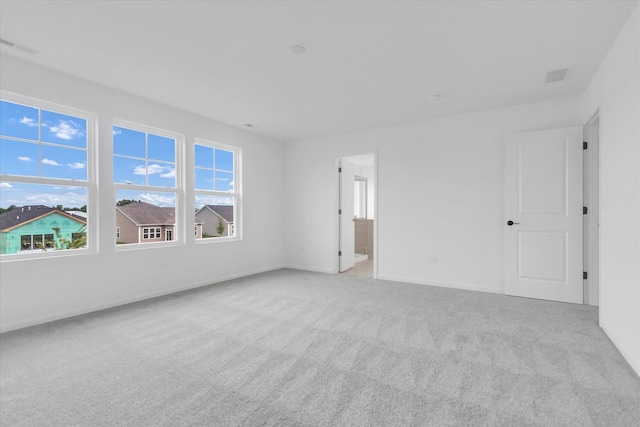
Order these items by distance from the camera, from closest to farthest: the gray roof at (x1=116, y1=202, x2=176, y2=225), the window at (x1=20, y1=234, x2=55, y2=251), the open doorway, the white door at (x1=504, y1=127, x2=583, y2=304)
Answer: the window at (x1=20, y1=234, x2=55, y2=251) → the white door at (x1=504, y1=127, x2=583, y2=304) → the gray roof at (x1=116, y1=202, x2=176, y2=225) → the open doorway

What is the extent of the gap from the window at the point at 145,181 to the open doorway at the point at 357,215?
9.35 feet

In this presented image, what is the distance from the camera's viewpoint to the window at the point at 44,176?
296 centimetres

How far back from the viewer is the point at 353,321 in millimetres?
3119

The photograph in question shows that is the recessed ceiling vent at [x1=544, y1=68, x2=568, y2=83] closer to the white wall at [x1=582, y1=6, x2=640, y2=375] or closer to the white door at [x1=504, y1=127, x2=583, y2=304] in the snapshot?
the white wall at [x1=582, y1=6, x2=640, y2=375]

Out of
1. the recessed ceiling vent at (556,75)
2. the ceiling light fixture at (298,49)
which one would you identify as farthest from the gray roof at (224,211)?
the recessed ceiling vent at (556,75)

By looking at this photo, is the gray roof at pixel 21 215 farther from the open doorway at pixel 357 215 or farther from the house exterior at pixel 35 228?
the open doorway at pixel 357 215

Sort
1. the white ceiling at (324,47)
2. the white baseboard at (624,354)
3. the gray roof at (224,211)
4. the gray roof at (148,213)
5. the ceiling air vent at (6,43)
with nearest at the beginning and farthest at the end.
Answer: the white baseboard at (624,354)
the white ceiling at (324,47)
the ceiling air vent at (6,43)
the gray roof at (148,213)
the gray roof at (224,211)

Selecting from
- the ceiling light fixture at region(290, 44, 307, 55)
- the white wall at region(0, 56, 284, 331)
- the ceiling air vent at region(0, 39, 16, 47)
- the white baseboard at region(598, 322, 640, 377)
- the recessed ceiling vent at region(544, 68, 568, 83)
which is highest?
the ceiling air vent at region(0, 39, 16, 47)

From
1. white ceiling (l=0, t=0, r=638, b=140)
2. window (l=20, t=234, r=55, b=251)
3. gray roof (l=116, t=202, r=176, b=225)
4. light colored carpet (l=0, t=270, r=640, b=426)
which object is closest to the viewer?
light colored carpet (l=0, t=270, r=640, b=426)

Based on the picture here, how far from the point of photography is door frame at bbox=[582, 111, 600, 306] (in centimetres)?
357

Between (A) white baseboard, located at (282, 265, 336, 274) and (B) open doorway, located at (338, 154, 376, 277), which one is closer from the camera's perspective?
(A) white baseboard, located at (282, 265, 336, 274)

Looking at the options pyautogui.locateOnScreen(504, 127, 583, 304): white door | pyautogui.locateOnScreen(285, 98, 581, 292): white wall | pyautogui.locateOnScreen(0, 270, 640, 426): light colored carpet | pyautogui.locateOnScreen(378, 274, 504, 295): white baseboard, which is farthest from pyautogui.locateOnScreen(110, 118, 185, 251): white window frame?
pyautogui.locateOnScreen(504, 127, 583, 304): white door

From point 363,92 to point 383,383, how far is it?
3078 millimetres

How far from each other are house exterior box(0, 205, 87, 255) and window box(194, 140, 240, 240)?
1555mm
